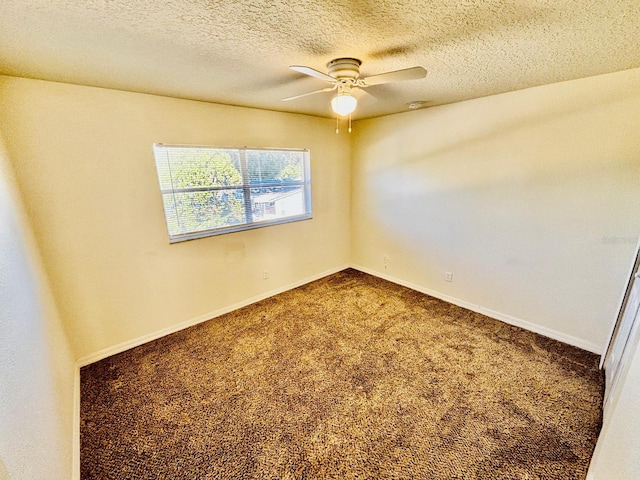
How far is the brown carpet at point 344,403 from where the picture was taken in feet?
4.81

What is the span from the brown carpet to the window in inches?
44.1

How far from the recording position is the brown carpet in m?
1.46

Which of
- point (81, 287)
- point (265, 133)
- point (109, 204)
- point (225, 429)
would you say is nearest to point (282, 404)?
point (225, 429)

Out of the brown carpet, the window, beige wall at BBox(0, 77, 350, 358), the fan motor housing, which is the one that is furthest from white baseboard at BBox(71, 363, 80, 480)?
the fan motor housing

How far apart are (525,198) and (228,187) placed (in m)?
2.91

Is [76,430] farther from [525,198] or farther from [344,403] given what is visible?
[525,198]

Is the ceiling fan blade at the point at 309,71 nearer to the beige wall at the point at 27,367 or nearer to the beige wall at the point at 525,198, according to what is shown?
the beige wall at the point at 27,367

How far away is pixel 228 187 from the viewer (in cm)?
285

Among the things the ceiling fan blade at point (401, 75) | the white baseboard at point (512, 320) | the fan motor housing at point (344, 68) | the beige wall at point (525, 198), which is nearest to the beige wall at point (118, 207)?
the fan motor housing at point (344, 68)

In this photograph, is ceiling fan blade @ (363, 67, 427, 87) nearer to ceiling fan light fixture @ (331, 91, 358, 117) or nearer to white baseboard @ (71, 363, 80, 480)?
ceiling fan light fixture @ (331, 91, 358, 117)

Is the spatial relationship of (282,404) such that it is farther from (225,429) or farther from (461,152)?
(461,152)

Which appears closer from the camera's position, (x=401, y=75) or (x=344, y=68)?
(x=401, y=75)

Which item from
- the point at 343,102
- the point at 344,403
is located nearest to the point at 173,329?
the point at 344,403

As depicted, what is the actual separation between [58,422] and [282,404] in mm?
1209
